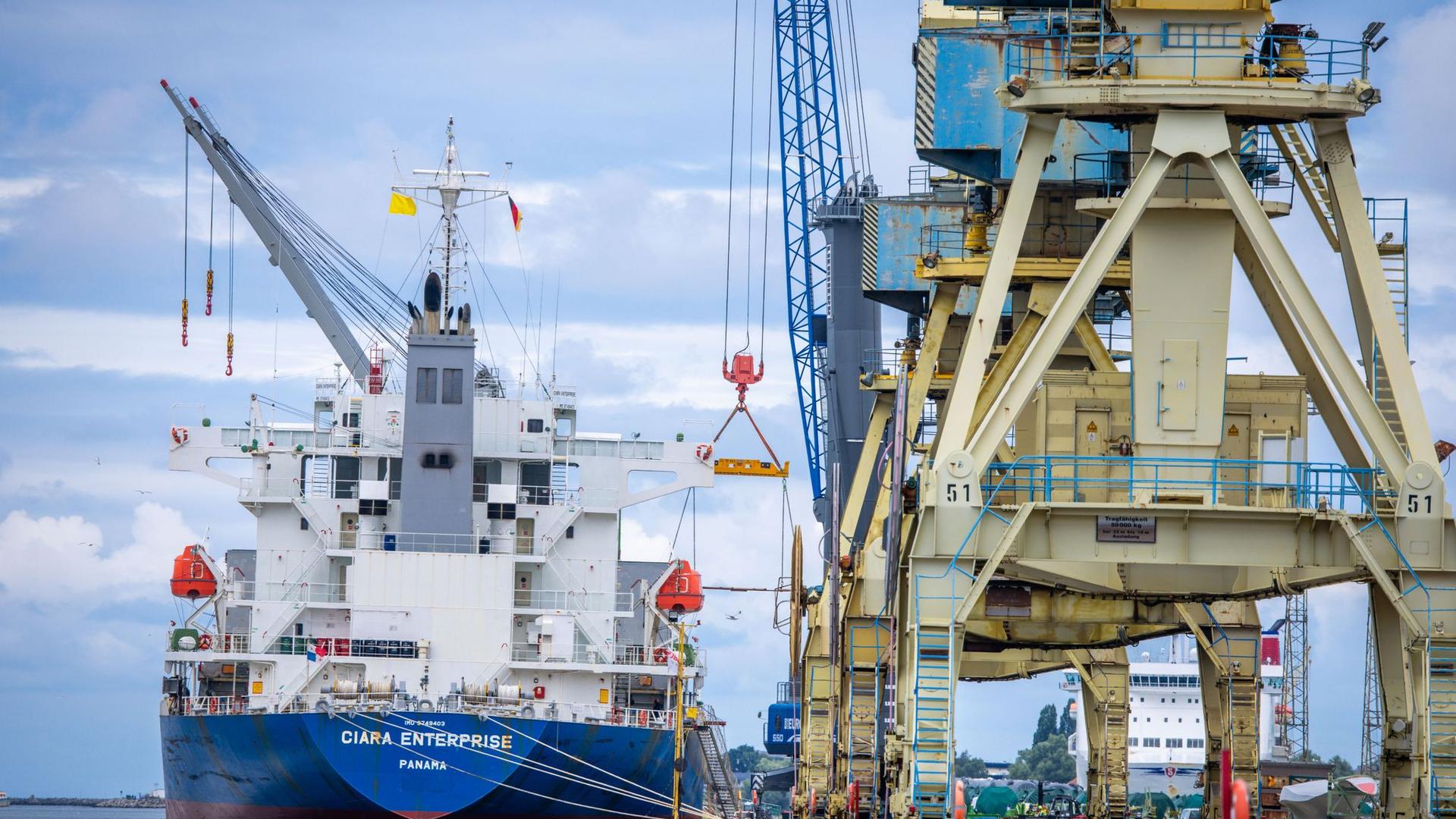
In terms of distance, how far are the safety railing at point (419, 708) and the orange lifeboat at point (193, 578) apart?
2.86m

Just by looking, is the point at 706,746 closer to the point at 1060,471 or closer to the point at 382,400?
the point at 382,400

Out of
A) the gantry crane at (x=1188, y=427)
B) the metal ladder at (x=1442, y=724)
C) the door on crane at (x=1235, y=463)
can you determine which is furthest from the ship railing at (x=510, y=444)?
the metal ladder at (x=1442, y=724)

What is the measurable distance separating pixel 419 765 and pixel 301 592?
7.61 m

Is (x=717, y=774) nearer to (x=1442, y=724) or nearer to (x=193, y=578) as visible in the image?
(x=193, y=578)

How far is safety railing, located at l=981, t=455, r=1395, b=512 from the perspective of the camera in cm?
2836

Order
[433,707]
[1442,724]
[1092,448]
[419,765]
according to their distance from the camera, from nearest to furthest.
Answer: [1442,724]
[1092,448]
[419,765]
[433,707]

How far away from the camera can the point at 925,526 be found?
1104 inches

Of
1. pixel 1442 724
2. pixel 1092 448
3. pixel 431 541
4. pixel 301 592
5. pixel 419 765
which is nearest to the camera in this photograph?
pixel 1442 724

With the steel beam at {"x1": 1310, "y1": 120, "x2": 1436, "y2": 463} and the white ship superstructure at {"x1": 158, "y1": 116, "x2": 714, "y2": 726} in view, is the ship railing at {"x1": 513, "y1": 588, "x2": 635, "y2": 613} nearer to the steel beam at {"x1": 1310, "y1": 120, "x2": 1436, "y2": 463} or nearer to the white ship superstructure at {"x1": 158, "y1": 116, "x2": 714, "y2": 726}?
the white ship superstructure at {"x1": 158, "y1": 116, "x2": 714, "y2": 726}

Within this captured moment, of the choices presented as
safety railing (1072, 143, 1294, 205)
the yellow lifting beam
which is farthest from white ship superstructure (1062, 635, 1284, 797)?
safety railing (1072, 143, 1294, 205)

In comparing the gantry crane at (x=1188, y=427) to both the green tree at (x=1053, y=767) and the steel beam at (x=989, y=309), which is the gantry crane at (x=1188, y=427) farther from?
the green tree at (x=1053, y=767)

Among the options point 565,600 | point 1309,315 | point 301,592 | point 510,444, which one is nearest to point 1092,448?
point 1309,315

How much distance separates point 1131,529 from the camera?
27.9 metres

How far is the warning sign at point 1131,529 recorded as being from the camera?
27.9 m
